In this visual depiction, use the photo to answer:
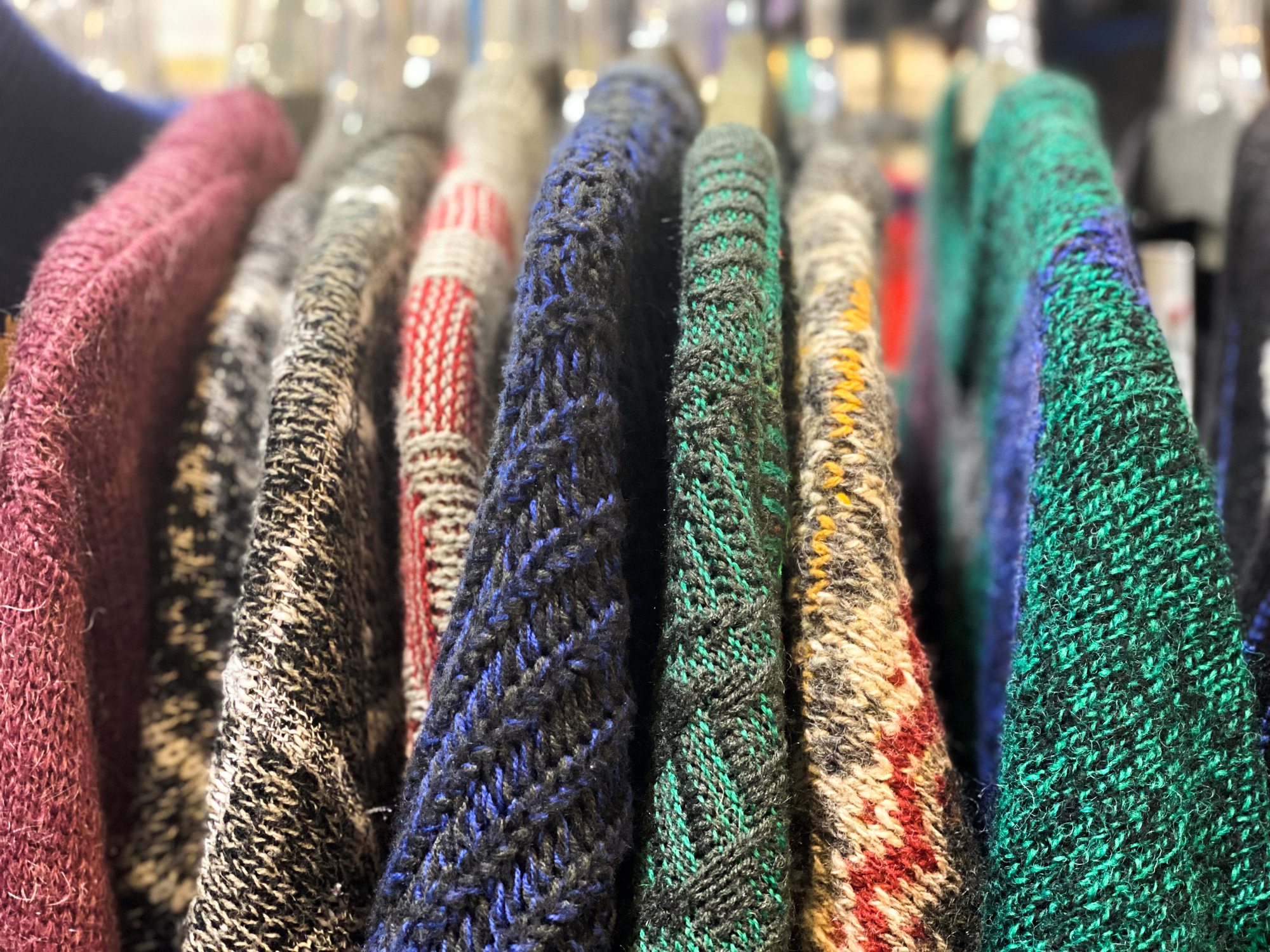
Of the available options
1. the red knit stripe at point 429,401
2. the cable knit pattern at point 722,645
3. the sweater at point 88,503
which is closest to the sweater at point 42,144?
the sweater at point 88,503

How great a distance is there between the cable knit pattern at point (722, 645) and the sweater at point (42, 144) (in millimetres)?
299

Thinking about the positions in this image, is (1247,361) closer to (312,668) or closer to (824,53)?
(824,53)

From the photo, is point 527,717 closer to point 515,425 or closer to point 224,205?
point 515,425

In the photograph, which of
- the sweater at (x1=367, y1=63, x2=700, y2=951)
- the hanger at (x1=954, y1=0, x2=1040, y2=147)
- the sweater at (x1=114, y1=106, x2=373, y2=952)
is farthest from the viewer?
the hanger at (x1=954, y1=0, x2=1040, y2=147)

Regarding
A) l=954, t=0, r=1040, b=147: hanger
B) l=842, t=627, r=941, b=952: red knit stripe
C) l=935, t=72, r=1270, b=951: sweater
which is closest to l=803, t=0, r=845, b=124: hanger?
l=954, t=0, r=1040, b=147: hanger

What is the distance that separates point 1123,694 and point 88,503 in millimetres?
382

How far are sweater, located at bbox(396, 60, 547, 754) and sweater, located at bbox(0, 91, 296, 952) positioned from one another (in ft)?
0.36

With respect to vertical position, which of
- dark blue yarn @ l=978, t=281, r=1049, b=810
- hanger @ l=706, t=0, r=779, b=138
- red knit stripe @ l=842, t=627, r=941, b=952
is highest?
hanger @ l=706, t=0, r=779, b=138

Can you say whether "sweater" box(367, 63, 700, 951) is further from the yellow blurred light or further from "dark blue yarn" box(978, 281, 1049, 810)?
the yellow blurred light

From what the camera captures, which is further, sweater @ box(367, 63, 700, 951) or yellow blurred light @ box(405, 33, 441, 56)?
yellow blurred light @ box(405, 33, 441, 56)

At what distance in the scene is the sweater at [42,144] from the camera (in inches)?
16.6

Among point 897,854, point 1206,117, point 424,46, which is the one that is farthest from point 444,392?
point 1206,117

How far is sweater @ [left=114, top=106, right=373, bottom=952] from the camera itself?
38 centimetres

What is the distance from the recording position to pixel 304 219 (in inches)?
18.6
